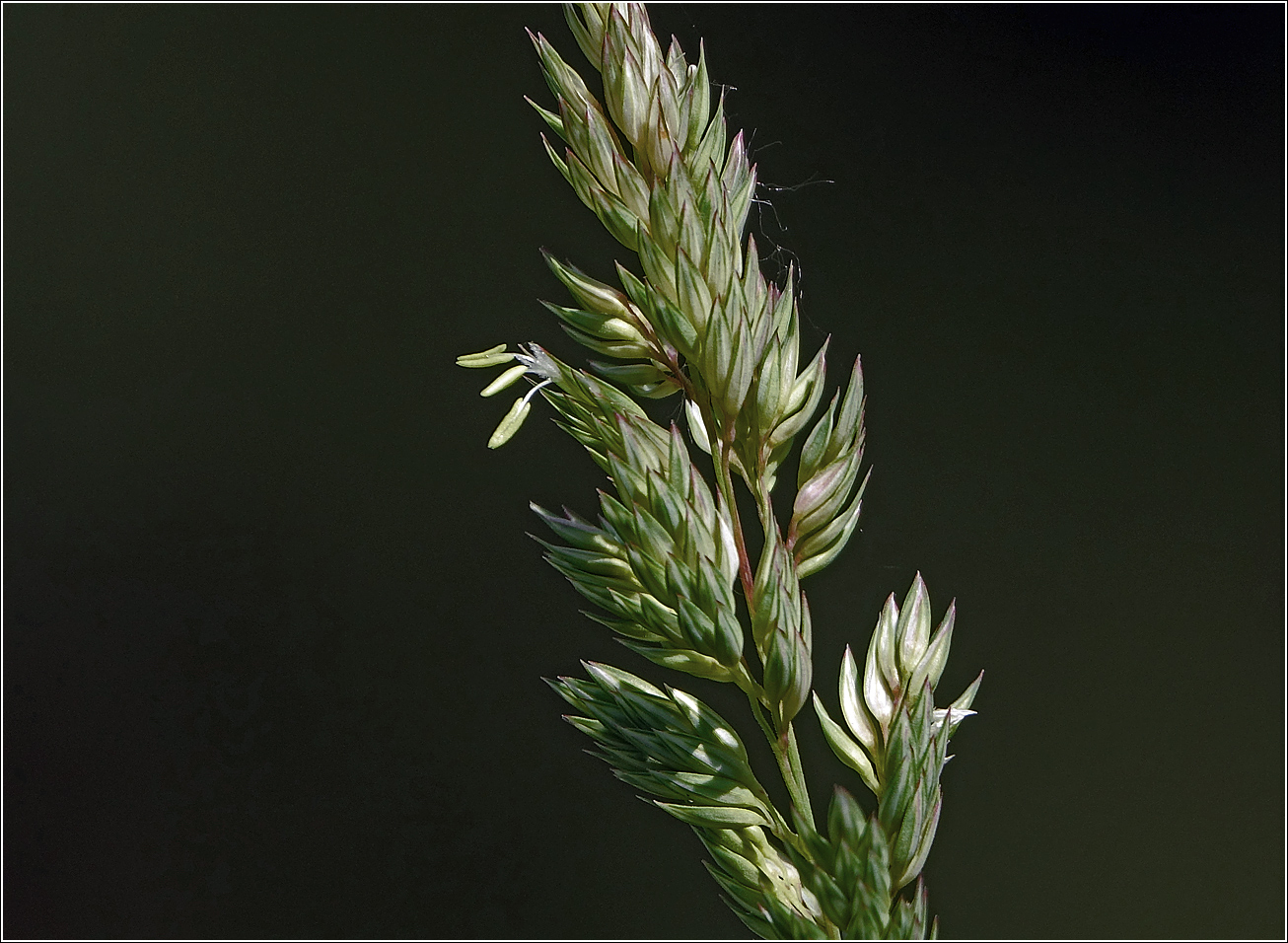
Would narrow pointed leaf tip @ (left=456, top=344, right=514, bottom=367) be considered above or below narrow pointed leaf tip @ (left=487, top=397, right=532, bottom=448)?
above

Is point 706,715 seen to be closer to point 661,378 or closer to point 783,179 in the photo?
point 661,378

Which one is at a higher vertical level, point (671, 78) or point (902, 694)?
point (671, 78)

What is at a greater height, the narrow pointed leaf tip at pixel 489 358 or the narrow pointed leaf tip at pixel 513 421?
the narrow pointed leaf tip at pixel 489 358

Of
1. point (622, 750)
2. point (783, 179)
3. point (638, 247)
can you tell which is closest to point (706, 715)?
point (622, 750)

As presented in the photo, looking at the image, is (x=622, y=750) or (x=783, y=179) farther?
Result: (x=783, y=179)

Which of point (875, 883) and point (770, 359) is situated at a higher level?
point (770, 359)

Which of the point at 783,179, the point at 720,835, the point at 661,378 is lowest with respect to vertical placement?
the point at 720,835

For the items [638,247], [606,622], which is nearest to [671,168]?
[638,247]

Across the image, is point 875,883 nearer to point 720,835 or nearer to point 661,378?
point 720,835

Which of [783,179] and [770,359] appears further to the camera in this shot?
[783,179]
